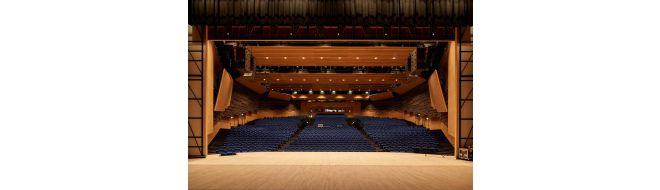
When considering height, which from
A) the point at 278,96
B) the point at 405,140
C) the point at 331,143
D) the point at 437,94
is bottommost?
the point at 331,143

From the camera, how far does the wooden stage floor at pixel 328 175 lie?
7234 mm

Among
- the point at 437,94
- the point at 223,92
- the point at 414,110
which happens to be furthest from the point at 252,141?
the point at 414,110

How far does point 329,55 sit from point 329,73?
16.5 feet

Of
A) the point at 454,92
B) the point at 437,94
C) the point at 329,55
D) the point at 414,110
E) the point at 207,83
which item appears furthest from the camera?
the point at 414,110

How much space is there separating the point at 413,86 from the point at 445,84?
11.6 m

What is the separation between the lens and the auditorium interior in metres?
8.62

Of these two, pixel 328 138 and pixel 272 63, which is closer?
pixel 328 138

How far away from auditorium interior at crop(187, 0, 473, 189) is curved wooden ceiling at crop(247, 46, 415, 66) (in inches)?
2.1

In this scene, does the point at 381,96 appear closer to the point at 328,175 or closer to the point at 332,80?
the point at 332,80

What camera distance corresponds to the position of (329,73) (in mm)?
22828

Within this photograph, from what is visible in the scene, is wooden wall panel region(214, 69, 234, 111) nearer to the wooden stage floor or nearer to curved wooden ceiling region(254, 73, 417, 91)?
the wooden stage floor
